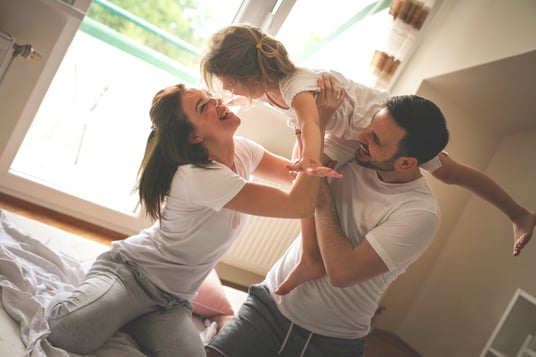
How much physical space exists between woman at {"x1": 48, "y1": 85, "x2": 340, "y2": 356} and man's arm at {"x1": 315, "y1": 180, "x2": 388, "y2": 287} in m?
0.10

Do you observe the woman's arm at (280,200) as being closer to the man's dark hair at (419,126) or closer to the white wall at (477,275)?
the man's dark hair at (419,126)

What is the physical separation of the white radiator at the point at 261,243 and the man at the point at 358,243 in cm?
134

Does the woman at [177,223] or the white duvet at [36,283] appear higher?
the woman at [177,223]

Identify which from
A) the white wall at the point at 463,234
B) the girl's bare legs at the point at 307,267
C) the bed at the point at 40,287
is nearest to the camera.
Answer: the bed at the point at 40,287

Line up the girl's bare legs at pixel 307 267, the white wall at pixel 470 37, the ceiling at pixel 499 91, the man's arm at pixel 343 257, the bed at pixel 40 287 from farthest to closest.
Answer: the ceiling at pixel 499 91
the white wall at pixel 470 37
the girl's bare legs at pixel 307 267
the man's arm at pixel 343 257
the bed at pixel 40 287

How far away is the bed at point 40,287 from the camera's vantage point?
1.25 meters

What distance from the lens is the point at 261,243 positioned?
3.02 metres

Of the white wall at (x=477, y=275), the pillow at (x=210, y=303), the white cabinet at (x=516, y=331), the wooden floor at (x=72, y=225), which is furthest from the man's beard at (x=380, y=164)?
the white wall at (x=477, y=275)

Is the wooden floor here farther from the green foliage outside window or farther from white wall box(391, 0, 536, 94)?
white wall box(391, 0, 536, 94)

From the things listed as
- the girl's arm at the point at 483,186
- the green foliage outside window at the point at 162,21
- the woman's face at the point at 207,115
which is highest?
the green foliage outside window at the point at 162,21

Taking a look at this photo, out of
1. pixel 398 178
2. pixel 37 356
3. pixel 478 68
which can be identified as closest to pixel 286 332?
pixel 398 178

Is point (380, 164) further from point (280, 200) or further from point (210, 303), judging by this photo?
point (210, 303)

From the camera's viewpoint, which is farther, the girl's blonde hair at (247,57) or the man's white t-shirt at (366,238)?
the girl's blonde hair at (247,57)

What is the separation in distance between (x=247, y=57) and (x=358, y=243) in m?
0.73
